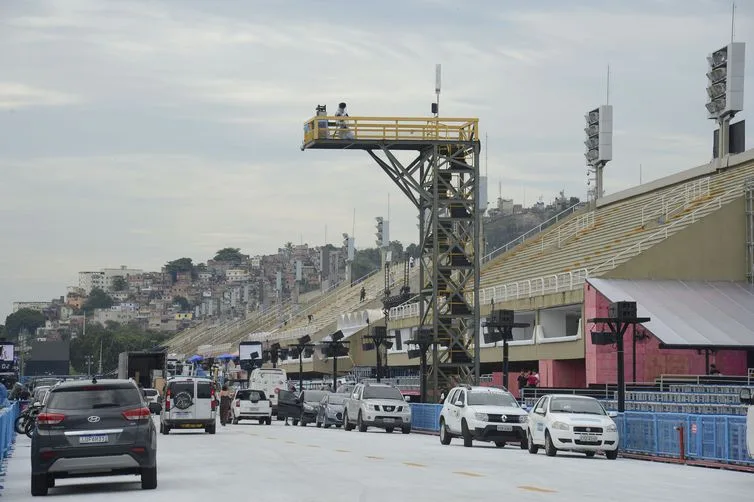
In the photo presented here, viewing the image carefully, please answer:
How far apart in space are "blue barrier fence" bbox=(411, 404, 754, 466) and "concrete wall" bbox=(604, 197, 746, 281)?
95.6 ft

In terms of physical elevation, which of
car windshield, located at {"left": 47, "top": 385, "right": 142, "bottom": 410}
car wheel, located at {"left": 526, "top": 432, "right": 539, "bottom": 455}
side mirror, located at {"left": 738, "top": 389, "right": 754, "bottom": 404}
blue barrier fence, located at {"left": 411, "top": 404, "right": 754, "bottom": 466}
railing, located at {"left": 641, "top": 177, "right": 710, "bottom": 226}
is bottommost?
car wheel, located at {"left": 526, "top": 432, "right": 539, "bottom": 455}

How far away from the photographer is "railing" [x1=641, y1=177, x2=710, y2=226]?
68.2 metres

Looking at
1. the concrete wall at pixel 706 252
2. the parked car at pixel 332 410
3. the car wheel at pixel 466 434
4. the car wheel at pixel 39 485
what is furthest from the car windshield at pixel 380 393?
the car wheel at pixel 39 485

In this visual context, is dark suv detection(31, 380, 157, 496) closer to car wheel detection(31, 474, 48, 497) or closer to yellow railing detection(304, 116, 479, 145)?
car wheel detection(31, 474, 48, 497)

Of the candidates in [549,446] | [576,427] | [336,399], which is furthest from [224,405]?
[576,427]

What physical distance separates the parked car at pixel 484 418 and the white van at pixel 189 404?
9.85 meters

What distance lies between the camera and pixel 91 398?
1952 cm

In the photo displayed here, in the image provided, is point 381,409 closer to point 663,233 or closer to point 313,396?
point 313,396

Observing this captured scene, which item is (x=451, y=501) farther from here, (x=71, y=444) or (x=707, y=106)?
(x=707, y=106)

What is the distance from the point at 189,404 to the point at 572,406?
16372 mm

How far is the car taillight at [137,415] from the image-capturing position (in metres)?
19.4

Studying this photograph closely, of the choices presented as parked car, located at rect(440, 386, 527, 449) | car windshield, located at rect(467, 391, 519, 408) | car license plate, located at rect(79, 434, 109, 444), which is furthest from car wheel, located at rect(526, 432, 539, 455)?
car license plate, located at rect(79, 434, 109, 444)

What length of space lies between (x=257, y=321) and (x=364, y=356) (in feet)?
241

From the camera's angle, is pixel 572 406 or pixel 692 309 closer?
pixel 572 406
